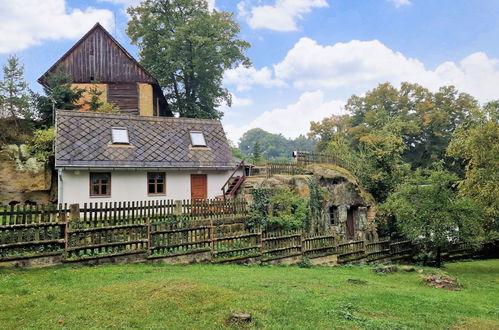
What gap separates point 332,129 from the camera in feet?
153

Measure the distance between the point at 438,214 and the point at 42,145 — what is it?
2300cm

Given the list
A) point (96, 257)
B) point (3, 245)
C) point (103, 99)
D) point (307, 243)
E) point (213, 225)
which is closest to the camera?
point (3, 245)

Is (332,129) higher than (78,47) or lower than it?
lower

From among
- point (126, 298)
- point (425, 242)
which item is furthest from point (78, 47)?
point (425, 242)

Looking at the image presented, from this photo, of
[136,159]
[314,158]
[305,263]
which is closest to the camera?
[305,263]

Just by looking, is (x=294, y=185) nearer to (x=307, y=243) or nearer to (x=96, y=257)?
(x=307, y=243)

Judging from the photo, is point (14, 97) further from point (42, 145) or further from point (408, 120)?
point (408, 120)

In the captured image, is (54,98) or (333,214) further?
(54,98)

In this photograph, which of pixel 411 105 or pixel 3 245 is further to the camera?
pixel 411 105

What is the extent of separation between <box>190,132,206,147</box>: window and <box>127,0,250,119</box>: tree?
1340 cm

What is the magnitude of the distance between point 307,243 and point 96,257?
29.3 feet

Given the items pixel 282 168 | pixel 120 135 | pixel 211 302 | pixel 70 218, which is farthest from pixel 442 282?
pixel 120 135

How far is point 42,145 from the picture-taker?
67.6 feet

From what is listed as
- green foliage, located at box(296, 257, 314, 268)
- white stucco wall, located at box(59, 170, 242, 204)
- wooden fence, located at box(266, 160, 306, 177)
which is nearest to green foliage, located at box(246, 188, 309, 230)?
green foliage, located at box(296, 257, 314, 268)
